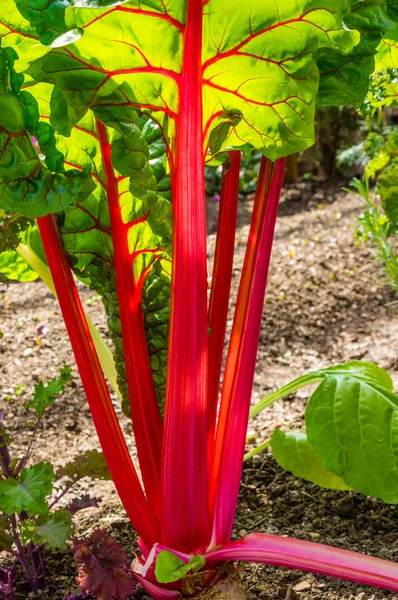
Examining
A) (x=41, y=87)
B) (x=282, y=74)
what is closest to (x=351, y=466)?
(x=282, y=74)

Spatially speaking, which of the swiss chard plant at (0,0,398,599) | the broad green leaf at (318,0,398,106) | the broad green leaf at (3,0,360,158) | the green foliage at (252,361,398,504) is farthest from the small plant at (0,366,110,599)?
the broad green leaf at (318,0,398,106)

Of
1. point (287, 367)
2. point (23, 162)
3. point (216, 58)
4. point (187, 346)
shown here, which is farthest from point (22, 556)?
point (287, 367)

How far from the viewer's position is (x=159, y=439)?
1.39 meters

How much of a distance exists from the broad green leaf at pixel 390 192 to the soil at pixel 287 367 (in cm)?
33

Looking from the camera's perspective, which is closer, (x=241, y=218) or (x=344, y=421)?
(x=344, y=421)

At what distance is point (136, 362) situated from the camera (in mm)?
1365

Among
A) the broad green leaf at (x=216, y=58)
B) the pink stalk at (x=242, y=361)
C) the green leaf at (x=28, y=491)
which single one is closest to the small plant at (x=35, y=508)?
the green leaf at (x=28, y=491)

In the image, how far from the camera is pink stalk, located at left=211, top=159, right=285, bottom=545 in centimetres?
133

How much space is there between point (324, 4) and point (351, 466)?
80cm

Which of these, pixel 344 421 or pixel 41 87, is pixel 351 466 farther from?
pixel 41 87

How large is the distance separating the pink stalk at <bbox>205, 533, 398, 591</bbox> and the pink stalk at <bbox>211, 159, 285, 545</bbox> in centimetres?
8

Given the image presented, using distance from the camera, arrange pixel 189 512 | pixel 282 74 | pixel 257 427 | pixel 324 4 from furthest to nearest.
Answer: pixel 257 427, pixel 189 512, pixel 282 74, pixel 324 4

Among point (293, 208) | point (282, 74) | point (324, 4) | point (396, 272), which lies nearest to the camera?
point (324, 4)

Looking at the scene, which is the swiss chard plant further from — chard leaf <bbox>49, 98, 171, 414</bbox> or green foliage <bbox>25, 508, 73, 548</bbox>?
green foliage <bbox>25, 508, 73, 548</bbox>
